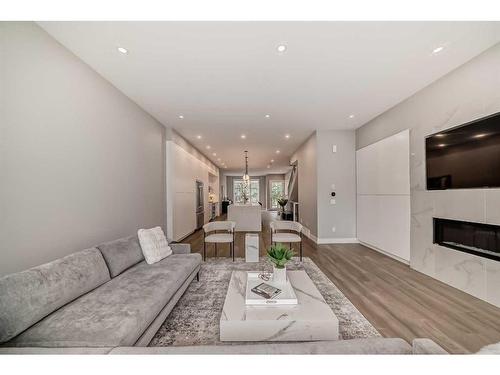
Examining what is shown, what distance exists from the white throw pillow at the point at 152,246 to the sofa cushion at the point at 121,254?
0.08 meters

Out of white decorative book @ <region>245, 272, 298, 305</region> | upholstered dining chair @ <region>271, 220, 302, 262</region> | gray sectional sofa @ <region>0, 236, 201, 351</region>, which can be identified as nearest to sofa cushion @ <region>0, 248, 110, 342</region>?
gray sectional sofa @ <region>0, 236, 201, 351</region>

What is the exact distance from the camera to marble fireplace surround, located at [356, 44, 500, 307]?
235 cm

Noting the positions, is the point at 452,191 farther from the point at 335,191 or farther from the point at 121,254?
the point at 121,254

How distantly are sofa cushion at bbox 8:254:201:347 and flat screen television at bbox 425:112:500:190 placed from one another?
3.69 m

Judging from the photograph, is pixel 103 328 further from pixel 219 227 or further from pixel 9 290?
pixel 219 227

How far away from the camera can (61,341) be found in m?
1.24

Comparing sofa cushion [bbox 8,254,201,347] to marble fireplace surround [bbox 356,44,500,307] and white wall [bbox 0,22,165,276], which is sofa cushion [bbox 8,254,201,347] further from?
marble fireplace surround [bbox 356,44,500,307]

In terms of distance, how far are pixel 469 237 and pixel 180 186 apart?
5.66m

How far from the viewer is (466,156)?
2627 millimetres

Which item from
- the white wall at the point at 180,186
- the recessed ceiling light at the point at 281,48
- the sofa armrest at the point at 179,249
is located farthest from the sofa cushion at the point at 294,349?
the white wall at the point at 180,186

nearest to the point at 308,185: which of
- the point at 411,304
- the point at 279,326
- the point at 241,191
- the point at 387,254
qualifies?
the point at 387,254
